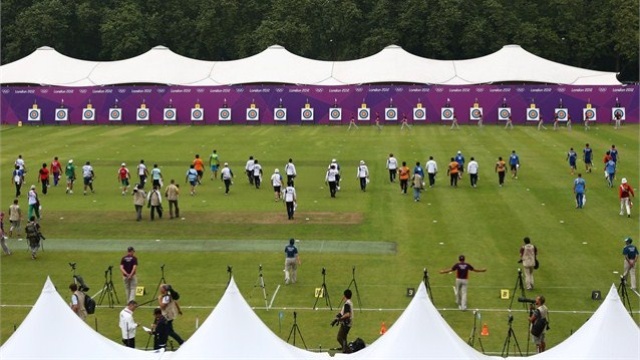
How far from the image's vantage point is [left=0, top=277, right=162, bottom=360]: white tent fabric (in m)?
17.6

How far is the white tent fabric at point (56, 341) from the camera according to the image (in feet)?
57.9

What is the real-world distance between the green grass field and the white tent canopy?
31.5 m

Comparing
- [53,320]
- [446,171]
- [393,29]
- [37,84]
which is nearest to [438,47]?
[393,29]

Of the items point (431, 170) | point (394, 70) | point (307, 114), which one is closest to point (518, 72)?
point (394, 70)

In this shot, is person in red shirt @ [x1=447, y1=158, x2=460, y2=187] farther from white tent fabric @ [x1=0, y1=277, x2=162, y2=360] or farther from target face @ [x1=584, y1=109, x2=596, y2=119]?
target face @ [x1=584, y1=109, x2=596, y2=119]

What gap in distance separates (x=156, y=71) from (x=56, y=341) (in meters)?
78.1

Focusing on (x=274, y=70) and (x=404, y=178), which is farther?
(x=274, y=70)

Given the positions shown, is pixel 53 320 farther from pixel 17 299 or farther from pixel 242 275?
pixel 242 275

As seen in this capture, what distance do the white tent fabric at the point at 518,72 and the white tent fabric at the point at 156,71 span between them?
23.7 meters

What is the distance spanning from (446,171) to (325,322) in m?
27.6

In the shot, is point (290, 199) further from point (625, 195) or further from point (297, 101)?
point (297, 101)

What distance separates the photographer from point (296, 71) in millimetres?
92688

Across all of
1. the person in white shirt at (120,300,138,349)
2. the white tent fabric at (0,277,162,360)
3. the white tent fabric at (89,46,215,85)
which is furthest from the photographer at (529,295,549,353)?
the white tent fabric at (89,46,215,85)

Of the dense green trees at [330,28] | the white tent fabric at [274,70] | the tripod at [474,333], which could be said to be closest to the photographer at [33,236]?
the tripod at [474,333]
